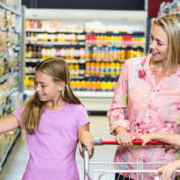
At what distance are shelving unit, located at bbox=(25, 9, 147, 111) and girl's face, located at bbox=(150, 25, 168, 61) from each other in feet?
18.7

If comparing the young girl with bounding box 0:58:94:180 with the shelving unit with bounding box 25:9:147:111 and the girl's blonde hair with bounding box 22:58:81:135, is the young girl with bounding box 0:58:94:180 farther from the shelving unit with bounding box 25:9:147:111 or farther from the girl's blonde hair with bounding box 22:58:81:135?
the shelving unit with bounding box 25:9:147:111

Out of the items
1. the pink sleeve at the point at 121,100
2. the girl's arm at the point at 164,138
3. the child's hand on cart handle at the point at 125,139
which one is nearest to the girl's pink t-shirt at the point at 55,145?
the pink sleeve at the point at 121,100

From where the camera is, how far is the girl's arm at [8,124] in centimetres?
168

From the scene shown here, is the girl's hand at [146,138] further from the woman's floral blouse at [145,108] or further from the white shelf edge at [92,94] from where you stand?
→ the white shelf edge at [92,94]

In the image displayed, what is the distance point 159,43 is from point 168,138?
453mm

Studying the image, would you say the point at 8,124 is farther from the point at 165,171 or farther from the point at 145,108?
the point at 165,171

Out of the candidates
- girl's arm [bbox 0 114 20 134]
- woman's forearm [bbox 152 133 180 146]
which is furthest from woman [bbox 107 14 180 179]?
girl's arm [bbox 0 114 20 134]

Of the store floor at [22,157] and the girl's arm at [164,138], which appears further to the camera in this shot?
the store floor at [22,157]

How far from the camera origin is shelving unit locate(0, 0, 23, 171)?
4.01 meters

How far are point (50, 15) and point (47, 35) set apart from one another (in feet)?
1.55

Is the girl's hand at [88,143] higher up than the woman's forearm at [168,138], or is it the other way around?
the woman's forearm at [168,138]

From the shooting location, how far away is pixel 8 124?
1696mm

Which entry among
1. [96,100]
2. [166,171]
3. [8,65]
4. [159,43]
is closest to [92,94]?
[96,100]

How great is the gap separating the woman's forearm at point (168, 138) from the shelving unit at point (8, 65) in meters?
2.75
